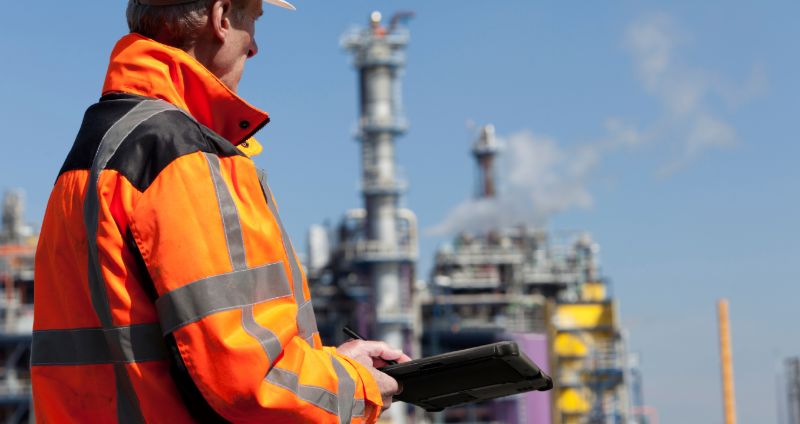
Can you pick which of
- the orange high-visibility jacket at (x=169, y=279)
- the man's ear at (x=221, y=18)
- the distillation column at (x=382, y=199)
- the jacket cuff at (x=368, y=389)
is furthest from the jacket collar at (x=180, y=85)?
the distillation column at (x=382, y=199)

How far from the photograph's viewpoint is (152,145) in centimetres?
282

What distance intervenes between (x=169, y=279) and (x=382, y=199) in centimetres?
5334

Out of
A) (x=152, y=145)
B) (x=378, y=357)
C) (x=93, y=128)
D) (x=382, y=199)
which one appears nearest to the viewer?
(x=152, y=145)

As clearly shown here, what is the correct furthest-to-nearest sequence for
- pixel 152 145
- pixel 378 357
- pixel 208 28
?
pixel 378 357 → pixel 208 28 → pixel 152 145

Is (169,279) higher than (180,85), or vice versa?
(180,85)

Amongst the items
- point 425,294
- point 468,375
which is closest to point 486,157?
point 425,294

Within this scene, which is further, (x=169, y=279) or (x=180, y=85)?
(x=180, y=85)

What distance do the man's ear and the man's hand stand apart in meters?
0.85

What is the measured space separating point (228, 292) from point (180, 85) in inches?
23.7

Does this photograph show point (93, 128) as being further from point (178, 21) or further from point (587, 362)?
point (587, 362)

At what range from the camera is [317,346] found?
3160 millimetres

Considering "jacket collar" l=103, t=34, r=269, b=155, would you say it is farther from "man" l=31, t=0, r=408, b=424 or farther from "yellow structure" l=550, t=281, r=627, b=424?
"yellow structure" l=550, t=281, r=627, b=424

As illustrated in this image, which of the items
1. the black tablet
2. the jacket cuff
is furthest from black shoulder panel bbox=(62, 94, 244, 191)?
the black tablet

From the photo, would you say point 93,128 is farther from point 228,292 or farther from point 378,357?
point 378,357
